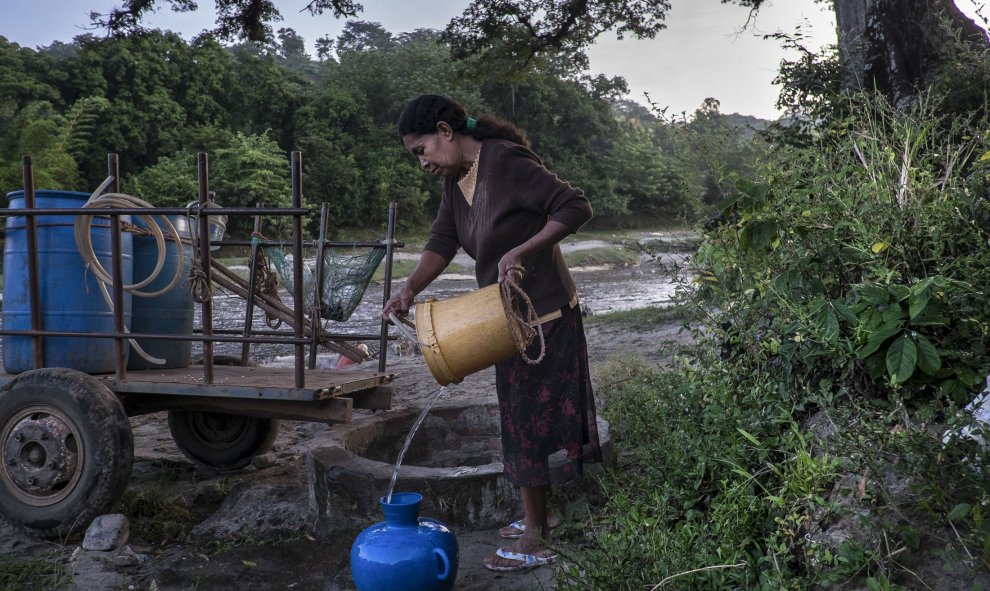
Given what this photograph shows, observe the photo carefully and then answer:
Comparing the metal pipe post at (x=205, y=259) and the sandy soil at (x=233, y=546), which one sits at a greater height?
the metal pipe post at (x=205, y=259)

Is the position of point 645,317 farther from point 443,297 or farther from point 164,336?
point 443,297

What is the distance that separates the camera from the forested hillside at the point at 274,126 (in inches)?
941

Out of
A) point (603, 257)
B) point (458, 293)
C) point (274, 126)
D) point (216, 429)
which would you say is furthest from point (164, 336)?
point (274, 126)

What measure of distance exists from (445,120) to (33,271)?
2189 mm

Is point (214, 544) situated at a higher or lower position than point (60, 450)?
lower

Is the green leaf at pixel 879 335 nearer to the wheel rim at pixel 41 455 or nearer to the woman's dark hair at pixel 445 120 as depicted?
the woman's dark hair at pixel 445 120

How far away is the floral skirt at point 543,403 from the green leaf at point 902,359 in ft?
3.65

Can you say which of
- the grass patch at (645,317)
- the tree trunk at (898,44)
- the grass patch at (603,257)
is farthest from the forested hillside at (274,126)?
the tree trunk at (898,44)

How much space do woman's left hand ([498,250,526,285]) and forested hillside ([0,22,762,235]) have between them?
16046mm

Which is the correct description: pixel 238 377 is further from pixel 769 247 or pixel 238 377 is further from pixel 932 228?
pixel 932 228

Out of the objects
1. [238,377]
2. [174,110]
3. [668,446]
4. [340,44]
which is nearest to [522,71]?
[238,377]

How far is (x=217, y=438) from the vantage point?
14.6 feet

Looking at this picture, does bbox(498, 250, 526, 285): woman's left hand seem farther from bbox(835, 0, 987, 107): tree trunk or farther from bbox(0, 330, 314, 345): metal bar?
bbox(835, 0, 987, 107): tree trunk

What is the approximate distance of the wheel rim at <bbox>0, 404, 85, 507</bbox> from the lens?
339 cm
